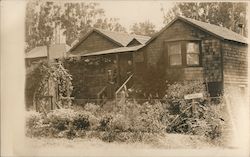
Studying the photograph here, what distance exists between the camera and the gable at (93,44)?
5.15ft

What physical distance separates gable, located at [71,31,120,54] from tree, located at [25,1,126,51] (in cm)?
3

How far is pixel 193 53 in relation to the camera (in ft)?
5.02

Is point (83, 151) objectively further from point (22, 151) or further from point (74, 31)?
point (74, 31)

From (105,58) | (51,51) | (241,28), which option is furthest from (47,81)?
(241,28)

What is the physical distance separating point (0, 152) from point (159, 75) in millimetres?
567

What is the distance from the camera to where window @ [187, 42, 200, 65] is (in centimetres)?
153

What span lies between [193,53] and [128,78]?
0.22 m

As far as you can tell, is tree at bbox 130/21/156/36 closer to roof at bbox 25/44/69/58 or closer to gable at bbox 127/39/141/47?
gable at bbox 127/39/141/47

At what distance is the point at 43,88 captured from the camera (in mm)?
1594

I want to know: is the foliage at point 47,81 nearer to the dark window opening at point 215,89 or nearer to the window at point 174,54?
the window at point 174,54

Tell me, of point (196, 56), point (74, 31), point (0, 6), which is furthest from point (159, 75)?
point (0, 6)

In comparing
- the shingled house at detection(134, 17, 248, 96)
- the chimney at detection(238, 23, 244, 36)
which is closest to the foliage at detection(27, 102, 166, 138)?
the shingled house at detection(134, 17, 248, 96)

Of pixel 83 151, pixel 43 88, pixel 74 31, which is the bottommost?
pixel 83 151

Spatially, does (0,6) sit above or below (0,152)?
above
